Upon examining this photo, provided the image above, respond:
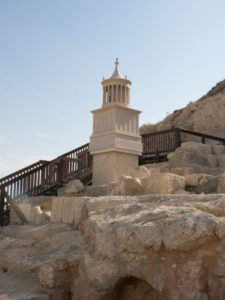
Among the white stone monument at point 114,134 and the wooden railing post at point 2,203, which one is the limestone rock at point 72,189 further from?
the wooden railing post at point 2,203

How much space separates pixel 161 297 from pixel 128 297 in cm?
78

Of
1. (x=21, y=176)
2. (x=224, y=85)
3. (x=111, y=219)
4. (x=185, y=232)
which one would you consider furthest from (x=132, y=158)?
(x=224, y=85)

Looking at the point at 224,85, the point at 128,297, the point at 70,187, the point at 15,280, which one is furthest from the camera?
the point at 224,85

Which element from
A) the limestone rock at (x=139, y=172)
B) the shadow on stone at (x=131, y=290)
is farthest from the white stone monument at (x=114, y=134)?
the shadow on stone at (x=131, y=290)

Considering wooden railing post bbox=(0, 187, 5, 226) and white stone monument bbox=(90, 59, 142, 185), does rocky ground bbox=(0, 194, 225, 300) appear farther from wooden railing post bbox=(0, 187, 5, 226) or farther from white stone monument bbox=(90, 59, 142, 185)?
white stone monument bbox=(90, 59, 142, 185)

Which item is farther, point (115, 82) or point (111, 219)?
point (115, 82)

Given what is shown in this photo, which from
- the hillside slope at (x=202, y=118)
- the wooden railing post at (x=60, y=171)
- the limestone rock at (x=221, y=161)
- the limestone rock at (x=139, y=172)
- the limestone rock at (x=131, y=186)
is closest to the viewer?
the limestone rock at (x=131, y=186)

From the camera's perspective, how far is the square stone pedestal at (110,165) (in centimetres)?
1089

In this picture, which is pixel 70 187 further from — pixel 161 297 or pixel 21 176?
pixel 161 297

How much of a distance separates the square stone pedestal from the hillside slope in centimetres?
1079

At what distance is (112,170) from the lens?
10.9m

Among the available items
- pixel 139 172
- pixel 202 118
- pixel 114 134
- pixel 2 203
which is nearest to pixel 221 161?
pixel 139 172

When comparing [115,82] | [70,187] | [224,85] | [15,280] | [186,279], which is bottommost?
[15,280]

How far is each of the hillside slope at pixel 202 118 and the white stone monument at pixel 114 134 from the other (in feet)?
34.5
